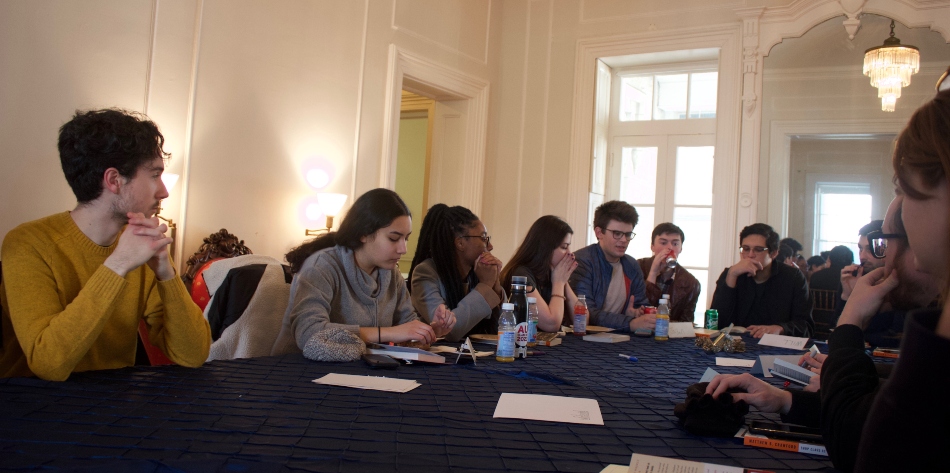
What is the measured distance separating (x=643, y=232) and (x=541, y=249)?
3.26 metres

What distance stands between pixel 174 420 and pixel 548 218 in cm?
247

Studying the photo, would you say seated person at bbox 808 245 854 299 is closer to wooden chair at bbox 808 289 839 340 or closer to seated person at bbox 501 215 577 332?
wooden chair at bbox 808 289 839 340

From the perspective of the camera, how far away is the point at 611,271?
3.88 metres

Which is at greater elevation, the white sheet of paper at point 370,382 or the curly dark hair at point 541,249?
the curly dark hair at point 541,249

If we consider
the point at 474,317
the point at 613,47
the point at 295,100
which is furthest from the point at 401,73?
the point at 474,317

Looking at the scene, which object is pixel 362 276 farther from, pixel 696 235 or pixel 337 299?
pixel 696 235

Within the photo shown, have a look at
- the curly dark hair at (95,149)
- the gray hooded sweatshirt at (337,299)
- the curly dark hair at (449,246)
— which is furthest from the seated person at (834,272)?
the curly dark hair at (95,149)

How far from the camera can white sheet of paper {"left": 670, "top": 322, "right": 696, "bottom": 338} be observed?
3088mm

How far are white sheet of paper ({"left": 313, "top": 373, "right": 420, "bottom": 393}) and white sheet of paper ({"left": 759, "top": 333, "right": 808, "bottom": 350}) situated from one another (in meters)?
2.01

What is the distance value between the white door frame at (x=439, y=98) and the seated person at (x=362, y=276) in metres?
3.16

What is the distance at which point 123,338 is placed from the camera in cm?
174

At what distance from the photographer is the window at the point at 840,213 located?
5.30 meters

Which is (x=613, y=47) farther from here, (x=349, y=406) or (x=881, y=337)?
(x=349, y=406)

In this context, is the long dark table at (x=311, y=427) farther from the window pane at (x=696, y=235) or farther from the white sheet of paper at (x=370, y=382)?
the window pane at (x=696, y=235)
